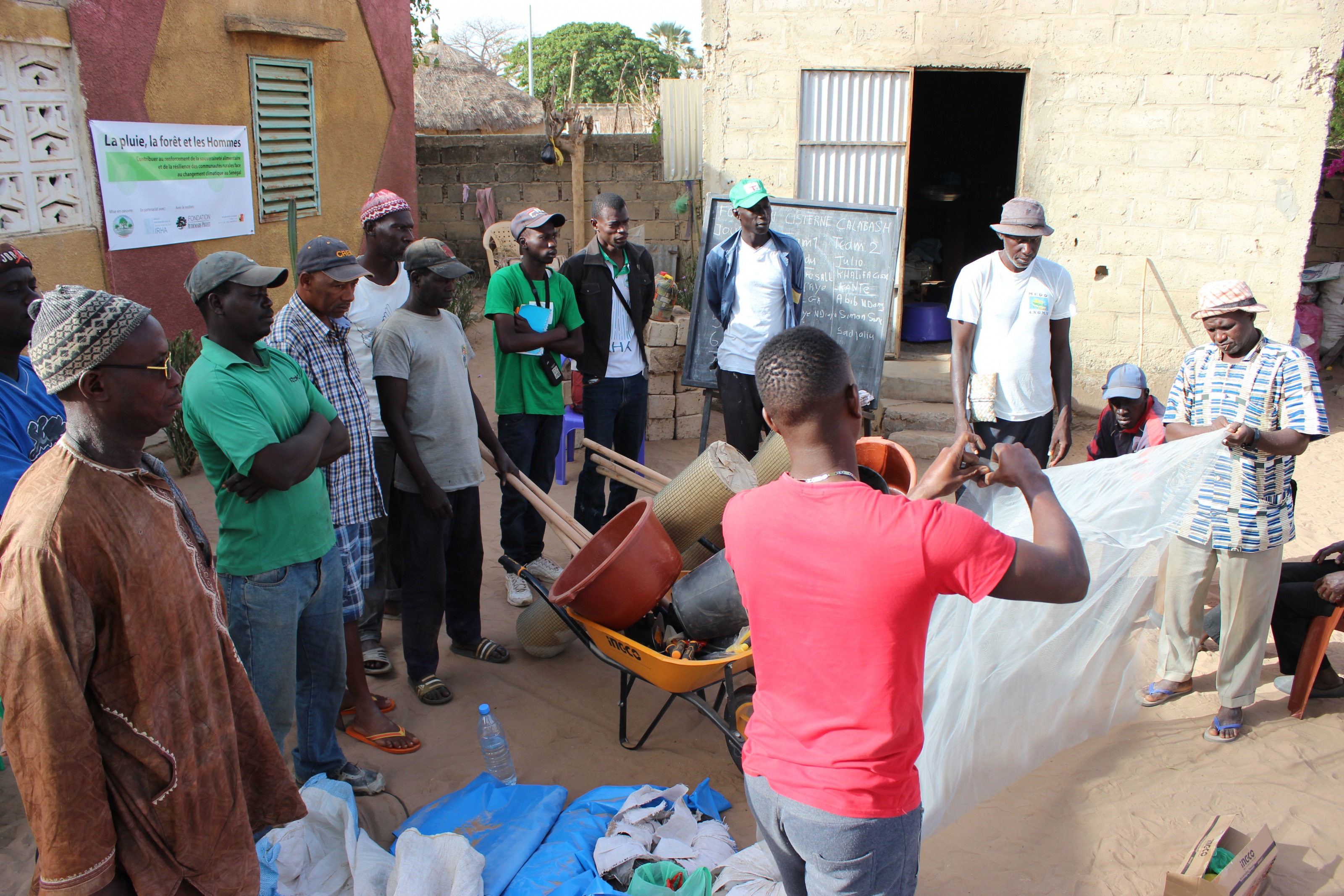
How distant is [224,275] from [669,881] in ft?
7.68

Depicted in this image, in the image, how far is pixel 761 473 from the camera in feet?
13.2

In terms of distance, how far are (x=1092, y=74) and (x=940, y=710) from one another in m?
6.39

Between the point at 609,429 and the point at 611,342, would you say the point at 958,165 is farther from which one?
the point at 609,429

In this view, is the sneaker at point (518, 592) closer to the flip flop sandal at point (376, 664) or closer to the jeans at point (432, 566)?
the jeans at point (432, 566)

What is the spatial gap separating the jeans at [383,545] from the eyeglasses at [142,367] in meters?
1.96

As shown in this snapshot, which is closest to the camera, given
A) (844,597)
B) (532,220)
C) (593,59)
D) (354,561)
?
(844,597)

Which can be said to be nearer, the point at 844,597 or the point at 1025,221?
the point at 844,597

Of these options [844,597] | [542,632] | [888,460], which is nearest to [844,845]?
[844,597]

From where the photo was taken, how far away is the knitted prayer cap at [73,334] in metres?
1.79

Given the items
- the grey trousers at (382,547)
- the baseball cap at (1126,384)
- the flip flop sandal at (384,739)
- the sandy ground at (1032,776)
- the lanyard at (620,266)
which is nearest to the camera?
the sandy ground at (1032,776)

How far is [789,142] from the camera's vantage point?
7.67 meters

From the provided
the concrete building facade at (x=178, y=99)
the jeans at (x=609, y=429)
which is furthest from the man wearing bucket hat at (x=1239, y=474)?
the concrete building facade at (x=178, y=99)

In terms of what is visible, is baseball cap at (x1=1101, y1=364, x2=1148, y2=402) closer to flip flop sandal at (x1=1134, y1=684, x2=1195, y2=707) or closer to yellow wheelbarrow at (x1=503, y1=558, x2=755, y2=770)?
flip flop sandal at (x1=1134, y1=684, x2=1195, y2=707)

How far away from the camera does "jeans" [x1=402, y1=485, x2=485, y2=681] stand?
3936 millimetres
